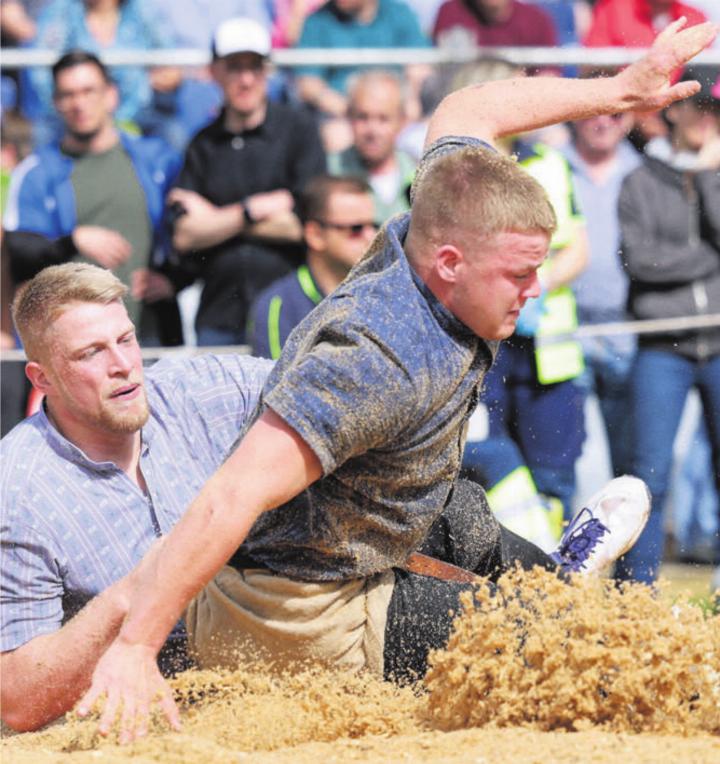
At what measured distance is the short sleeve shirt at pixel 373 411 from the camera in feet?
10.9

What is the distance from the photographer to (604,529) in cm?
462

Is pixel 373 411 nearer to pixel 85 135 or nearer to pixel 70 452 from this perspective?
pixel 70 452

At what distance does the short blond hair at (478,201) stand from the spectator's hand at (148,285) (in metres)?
3.28

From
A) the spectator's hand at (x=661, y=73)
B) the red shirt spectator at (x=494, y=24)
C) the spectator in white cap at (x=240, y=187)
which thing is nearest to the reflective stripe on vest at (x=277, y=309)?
the spectator in white cap at (x=240, y=187)

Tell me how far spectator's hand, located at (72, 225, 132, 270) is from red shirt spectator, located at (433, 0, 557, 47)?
1.90 meters

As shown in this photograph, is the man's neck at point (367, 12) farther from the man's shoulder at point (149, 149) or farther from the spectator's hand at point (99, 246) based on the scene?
the spectator's hand at point (99, 246)

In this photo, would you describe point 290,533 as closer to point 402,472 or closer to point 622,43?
point 402,472

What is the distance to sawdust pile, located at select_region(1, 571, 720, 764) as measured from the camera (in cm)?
333

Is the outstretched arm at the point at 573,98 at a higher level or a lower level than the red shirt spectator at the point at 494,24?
lower

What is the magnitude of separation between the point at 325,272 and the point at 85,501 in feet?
7.54

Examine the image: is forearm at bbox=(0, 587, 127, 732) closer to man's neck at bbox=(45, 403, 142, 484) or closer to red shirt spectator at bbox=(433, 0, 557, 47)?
man's neck at bbox=(45, 403, 142, 484)

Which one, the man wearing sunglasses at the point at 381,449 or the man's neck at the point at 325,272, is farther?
the man's neck at the point at 325,272

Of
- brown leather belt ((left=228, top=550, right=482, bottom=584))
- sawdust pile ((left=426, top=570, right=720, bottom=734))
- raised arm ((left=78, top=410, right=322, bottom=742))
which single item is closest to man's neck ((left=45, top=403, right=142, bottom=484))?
brown leather belt ((left=228, top=550, right=482, bottom=584))

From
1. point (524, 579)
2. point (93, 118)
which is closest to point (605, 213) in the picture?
point (93, 118)
